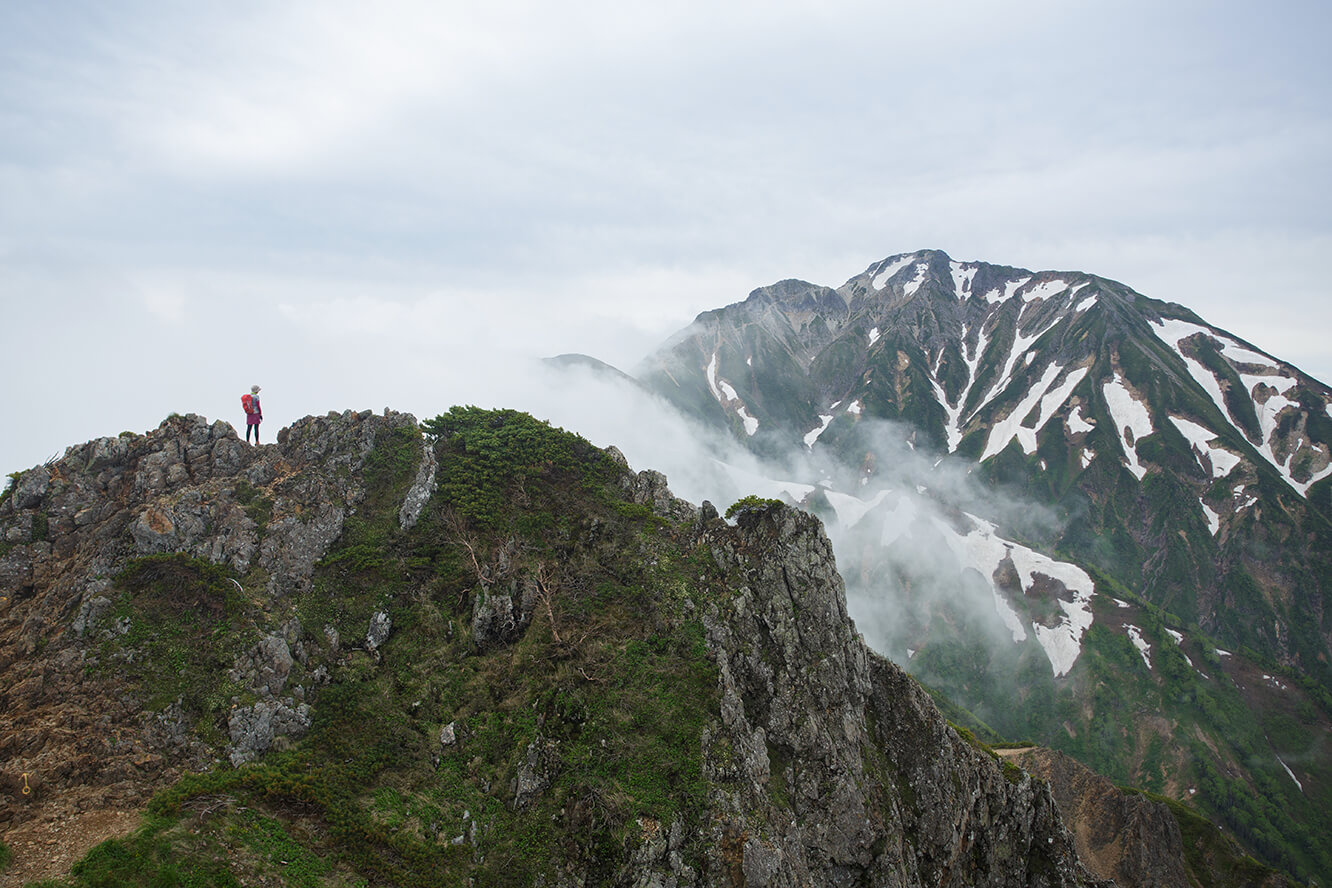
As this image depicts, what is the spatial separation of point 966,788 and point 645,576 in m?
19.4

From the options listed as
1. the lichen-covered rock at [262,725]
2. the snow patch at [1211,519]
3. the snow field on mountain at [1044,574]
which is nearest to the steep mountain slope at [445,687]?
the lichen-covered rock at [262,725]

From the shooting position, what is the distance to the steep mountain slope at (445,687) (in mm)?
19203

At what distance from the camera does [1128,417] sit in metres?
177

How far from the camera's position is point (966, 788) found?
2936 cm

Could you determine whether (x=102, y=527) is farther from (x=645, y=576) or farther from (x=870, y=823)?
(x=870, y=823)

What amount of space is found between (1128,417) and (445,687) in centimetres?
21404

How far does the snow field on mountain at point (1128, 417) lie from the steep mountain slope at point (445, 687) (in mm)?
179616

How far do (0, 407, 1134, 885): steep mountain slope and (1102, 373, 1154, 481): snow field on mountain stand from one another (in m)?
180

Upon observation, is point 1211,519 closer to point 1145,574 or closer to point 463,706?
point 1145,574

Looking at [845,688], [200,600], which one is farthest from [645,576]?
[200,600]

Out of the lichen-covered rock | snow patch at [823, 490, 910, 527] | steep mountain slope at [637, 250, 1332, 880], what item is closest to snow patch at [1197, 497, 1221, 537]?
steep mountain slope at [637, 250, 1332, 880]

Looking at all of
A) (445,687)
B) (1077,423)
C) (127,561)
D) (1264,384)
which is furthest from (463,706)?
(1264,384)

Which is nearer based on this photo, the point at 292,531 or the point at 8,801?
the point at 8,801

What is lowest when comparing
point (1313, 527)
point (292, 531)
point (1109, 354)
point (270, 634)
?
point (1313, 527)
